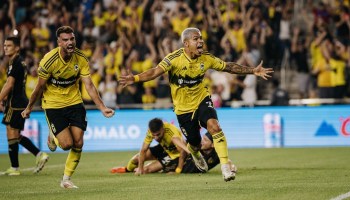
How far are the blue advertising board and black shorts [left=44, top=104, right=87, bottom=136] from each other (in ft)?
35.8

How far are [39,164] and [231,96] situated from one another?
10153 mm

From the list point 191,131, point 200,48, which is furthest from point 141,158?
point 200,48

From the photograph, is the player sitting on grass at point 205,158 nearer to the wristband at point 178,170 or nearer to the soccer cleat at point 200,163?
the wristband at point 178,170

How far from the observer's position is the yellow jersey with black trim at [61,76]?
42.8 ft

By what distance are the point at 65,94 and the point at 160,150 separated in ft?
11.6

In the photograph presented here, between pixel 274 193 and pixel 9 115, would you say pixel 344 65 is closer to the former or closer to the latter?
pixel 9 115

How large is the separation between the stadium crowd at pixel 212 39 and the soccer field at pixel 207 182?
5.48 m

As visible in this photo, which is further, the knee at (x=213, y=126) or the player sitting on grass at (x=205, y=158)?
the player sitting on grass at (x=205, y=158)

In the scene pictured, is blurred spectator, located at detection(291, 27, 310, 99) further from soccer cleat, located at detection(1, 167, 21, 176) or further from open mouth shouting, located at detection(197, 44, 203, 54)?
open mouth shouting, located at detection(197, 44, 203, 54)

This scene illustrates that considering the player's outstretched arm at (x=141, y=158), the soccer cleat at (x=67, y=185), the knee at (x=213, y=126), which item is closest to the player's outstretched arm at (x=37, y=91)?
the soccer cleat at (x=67, y=185)

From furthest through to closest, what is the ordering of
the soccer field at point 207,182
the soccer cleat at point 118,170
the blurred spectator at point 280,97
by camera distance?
the blurred spectator at point 280,97 → the soccer cleat at point 118,170 → the soccer field at point 207,182

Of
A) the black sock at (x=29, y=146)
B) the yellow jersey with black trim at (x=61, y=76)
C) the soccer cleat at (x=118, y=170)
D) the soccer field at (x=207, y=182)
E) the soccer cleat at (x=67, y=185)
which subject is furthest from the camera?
the black sock at (x=29, y=146)

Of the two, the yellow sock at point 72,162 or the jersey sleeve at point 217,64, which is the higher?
the jersey sleeve at point 217,64

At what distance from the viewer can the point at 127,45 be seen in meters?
27.0
